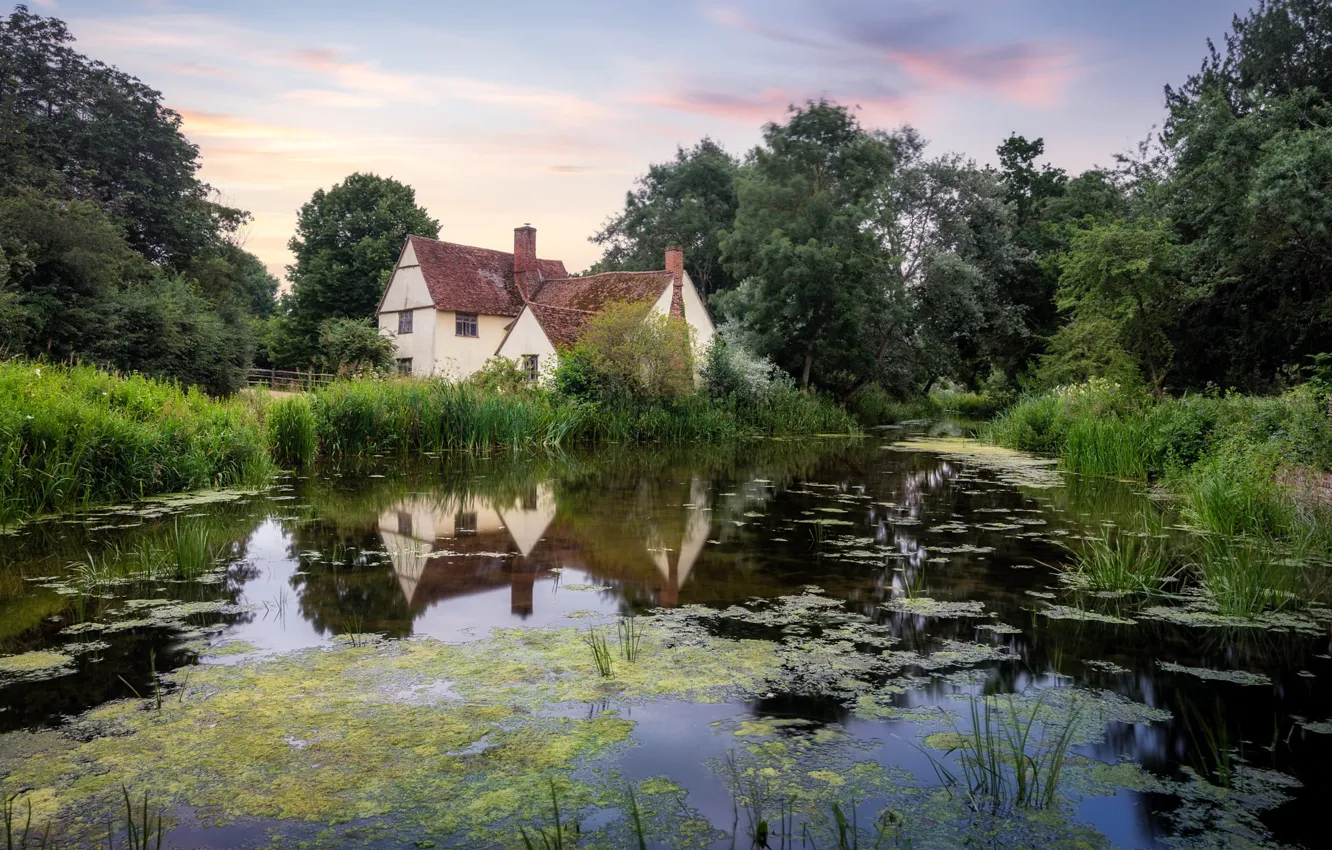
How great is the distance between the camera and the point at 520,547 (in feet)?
28.4

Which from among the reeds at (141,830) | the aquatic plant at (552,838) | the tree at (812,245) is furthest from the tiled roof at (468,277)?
the aquatic plant at (552,838)

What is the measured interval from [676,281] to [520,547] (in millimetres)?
27091

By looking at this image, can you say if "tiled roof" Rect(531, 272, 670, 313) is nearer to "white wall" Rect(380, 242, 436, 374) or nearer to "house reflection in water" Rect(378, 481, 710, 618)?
"white wall" Rect(380, 242, 436, 374)

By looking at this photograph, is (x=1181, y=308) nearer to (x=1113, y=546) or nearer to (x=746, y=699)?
(x=1113, y=546)

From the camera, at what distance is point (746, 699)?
4.45 m

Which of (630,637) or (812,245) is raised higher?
(812,245)

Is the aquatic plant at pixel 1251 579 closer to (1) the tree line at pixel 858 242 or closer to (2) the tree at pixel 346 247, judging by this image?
(1) the tree line at pixel 858 242

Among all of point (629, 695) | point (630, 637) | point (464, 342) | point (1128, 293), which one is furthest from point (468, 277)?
point (629, 695)

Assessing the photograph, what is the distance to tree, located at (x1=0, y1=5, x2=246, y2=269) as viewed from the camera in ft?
111

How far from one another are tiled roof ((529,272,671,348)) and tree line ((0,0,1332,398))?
3.38 metres

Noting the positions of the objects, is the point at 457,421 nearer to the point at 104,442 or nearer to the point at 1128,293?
the point at 104,442

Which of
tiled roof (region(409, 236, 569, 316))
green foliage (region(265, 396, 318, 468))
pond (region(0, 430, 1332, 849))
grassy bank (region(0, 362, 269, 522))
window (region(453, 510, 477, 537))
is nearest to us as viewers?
pond (region(0, 430, 1332, 849))

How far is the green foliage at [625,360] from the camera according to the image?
23.3m

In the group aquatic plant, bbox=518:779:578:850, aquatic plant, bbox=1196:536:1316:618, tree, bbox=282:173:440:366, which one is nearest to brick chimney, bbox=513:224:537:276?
tree, bbox=282:173:440:366
